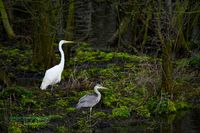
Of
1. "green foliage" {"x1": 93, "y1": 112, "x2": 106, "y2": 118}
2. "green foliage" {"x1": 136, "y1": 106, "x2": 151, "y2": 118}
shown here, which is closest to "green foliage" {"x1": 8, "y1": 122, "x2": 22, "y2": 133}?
"green foliage" {"x1": 93, "y1": 112, "x2": 106, "y2": 118}

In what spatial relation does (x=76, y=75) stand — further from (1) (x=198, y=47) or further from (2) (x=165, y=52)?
(1) (x=198, y=47)

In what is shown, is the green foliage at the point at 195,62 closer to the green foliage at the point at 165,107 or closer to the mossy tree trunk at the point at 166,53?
the mossy tree trunk at the point at 166,53

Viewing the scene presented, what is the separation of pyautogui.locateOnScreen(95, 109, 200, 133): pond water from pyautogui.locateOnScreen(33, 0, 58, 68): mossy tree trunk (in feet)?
17.7

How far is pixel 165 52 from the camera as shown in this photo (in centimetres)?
1596

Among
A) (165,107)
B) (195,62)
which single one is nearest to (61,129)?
(165,107)

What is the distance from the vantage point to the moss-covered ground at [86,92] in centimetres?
1462

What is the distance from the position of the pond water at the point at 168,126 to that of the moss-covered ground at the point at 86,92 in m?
0.22

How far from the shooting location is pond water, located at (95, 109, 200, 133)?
14.2 metres

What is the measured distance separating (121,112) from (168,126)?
1628 millimetres

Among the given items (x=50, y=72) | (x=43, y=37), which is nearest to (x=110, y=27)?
(x=43, y=37)

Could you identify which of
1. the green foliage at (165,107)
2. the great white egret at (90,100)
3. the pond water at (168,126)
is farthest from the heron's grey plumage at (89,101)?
the green foliage at (165,107)

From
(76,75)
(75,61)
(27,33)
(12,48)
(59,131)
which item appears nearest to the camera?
(59,131)

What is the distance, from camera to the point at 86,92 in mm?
17438

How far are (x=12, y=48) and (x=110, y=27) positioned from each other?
11.1m
